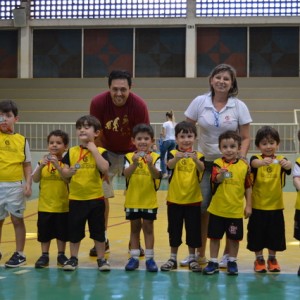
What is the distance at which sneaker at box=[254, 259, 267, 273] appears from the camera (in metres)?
4.32

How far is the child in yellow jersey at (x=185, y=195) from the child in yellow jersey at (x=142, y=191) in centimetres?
14

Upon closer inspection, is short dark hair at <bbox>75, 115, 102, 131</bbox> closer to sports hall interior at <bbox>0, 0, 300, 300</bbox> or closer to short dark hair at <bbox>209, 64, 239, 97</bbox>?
short dark hair at <bbox>209, 64, 239, 97</bbox>

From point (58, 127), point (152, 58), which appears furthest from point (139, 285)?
point (152, 58)

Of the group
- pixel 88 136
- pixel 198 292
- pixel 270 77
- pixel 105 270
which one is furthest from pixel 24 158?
pixel 270 77

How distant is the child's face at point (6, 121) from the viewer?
14.8 feet

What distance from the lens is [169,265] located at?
437 centimetres

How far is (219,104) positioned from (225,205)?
826 mm

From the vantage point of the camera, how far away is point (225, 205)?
4.30m

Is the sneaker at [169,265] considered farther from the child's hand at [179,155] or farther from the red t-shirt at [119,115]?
the red t-shirt at [119,115]

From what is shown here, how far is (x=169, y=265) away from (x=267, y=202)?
2.97 feet

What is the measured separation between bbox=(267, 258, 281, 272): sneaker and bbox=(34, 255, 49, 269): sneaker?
1752 millimetres

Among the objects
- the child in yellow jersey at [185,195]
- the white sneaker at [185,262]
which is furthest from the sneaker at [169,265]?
the white sneaker at [185,262]

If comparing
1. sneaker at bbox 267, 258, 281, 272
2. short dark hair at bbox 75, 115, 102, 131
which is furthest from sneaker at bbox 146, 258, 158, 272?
short dark hair at bbox 75, 115, 102, 131

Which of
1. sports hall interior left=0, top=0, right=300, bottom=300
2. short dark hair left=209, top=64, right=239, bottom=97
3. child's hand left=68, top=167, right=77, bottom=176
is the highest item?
sports hall interior left=0, top=0, right=300, bottom=300
